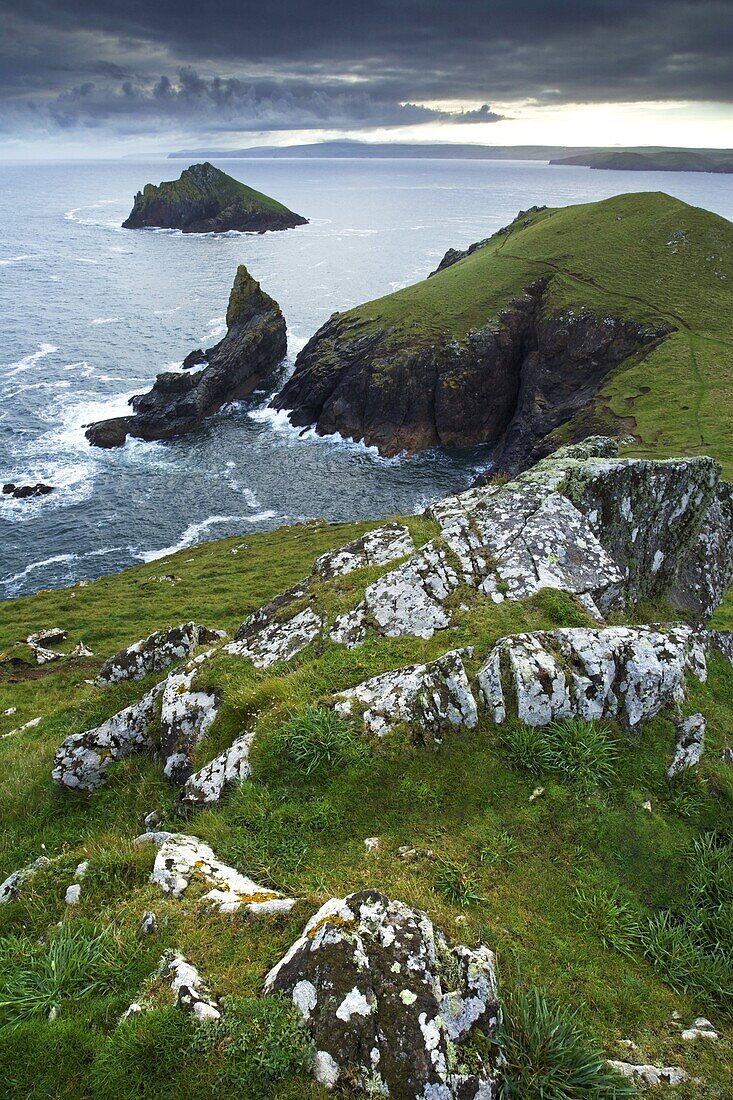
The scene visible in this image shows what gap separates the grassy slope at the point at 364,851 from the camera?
21.9 ft

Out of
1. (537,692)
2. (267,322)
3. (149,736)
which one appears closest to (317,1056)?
(537,692)

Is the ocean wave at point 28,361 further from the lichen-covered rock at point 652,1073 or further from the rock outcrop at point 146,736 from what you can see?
the lichen-covered rock at point 652,1073

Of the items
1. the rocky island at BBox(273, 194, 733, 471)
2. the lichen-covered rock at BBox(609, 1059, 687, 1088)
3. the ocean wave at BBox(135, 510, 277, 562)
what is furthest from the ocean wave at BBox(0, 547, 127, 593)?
the lichen-covered rock at BBox(609, 1059, 687, 1088)

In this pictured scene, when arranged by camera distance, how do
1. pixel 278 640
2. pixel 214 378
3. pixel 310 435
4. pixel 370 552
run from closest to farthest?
pixel 278 640 < pixel 370 552 < pixel 310 435 < pixel 214 378

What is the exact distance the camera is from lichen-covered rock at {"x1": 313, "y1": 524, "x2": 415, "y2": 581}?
57.9 feet

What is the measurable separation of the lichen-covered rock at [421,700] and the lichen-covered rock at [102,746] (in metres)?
5.55

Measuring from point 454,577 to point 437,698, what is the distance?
15.5ft

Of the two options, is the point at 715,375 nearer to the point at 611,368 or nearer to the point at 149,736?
the point at 611,368

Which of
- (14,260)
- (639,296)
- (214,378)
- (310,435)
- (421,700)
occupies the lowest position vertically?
(310,435)

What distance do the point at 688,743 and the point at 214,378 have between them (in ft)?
295

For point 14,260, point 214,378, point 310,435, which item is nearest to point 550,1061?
point 310,435

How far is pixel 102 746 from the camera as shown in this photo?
543 inches

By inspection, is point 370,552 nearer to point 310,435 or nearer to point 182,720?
point 182,720

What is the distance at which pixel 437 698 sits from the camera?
11.1 m
